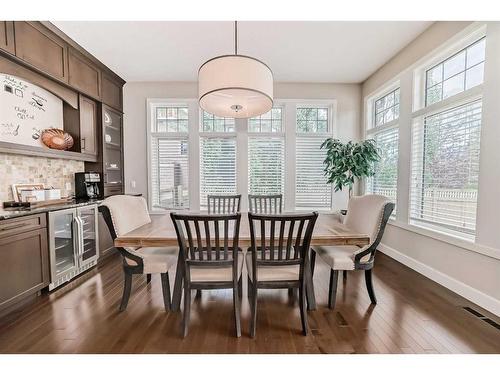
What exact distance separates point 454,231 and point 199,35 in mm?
3805

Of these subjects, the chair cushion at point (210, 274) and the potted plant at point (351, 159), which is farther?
the potted plant at point (351, 159)

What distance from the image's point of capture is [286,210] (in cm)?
475

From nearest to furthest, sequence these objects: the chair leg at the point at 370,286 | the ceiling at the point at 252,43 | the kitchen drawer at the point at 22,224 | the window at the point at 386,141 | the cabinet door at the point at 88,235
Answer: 1. the kitchen drawer at the point at 22,224
2. the chair leg at the point at 370,286
3. the ceiling at the point at 252,43
4. the cabinet door at the point at 88,235
5. the window at the point at 386,141

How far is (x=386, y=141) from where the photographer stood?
4.04 m

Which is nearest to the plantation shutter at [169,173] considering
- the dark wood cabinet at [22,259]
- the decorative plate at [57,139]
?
the decorative plate at [57,139]

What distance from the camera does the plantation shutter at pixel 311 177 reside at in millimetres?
4727

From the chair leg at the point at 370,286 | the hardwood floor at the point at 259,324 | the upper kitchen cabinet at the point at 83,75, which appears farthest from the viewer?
the upper kitchen cabinet at the point at 83,75

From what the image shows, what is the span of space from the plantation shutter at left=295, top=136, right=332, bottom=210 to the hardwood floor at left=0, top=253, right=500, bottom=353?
215 centimetres

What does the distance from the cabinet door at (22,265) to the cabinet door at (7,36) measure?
5.96 ft

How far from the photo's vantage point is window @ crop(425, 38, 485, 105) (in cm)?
251

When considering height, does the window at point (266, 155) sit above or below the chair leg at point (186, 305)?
above

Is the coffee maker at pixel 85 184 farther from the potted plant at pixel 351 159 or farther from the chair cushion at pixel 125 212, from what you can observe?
the potted plant at pixel 351 159

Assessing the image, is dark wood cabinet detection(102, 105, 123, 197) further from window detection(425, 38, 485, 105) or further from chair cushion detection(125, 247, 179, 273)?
window detection(425, 38, 485, 105)
